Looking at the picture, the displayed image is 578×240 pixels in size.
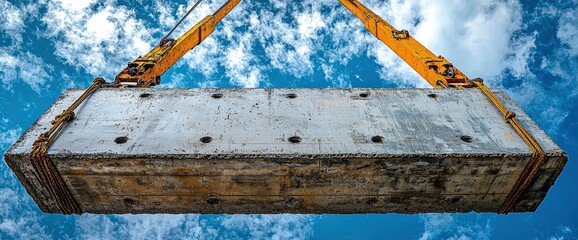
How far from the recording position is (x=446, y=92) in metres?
6.23

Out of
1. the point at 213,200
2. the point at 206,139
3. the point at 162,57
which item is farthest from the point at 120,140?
the point at 162,57

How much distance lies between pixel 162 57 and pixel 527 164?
257 inches

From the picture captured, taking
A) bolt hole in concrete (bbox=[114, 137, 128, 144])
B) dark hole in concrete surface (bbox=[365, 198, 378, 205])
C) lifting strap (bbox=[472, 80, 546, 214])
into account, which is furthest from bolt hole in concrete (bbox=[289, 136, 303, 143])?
lifting strap (bbox=[472, 80, 546, 214])

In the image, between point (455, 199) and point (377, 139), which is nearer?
point (377, 139)

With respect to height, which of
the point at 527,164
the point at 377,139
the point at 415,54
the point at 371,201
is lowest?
the point at 371,201

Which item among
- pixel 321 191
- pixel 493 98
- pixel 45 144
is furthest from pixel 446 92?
pixel 45 144

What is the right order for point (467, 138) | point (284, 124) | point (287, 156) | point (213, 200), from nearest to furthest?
point (287, 156) < point (467, 138) < point (213, 200) < point (284, 124)

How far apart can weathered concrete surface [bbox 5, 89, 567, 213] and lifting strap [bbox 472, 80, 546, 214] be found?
8 cm

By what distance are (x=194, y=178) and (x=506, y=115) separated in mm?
3598

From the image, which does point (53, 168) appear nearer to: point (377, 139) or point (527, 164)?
point (377, 139)

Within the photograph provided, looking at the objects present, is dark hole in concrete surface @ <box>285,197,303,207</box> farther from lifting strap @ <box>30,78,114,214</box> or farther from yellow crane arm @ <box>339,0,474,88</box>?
yellow crane arm @ <box>339,0,474,88</box>

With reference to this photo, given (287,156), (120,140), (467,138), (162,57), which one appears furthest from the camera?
(162,57)

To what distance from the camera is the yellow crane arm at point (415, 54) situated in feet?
25.1

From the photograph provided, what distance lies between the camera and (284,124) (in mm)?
5504
